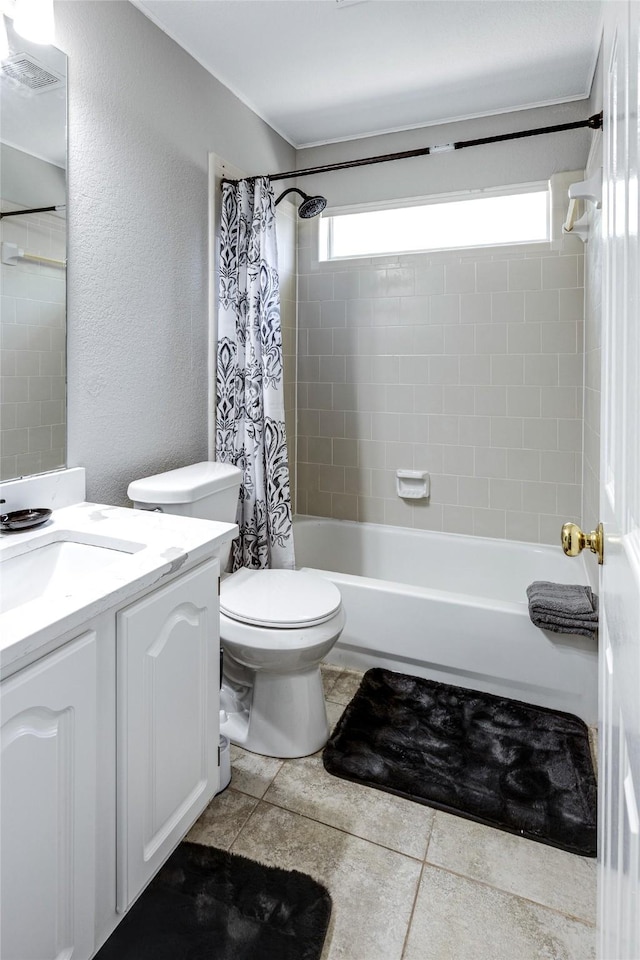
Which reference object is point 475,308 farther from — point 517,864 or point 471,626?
point 517,864

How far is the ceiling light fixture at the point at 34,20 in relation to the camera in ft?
4.54

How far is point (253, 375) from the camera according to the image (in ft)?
7.75

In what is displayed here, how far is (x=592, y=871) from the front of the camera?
4.65 ft

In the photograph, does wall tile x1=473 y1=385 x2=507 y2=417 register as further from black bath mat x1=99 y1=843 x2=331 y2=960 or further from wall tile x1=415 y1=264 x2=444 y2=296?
black bath mat x1=99 y1=843 x2=331 y2=960

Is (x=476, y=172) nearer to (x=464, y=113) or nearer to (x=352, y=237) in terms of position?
(x=464, y=113)

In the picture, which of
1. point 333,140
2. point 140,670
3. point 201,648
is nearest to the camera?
point 140,670

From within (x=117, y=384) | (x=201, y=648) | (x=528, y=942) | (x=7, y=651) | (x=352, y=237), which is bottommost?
(x=528, y=942)

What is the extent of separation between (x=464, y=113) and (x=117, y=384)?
7.07 feet

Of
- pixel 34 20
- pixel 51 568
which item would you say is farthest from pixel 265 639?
pixel 34 20

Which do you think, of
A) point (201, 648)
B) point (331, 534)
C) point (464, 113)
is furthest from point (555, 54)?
point (201, 648)

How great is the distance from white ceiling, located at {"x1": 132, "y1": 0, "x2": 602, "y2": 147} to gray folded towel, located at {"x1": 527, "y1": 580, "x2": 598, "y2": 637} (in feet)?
6.87

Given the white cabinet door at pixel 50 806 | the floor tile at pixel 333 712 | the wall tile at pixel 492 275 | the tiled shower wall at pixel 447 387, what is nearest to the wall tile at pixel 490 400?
the tiled shower wall at pixel 447 387

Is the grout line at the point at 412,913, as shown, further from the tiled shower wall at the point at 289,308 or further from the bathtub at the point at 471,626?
the tiled shower wall at the point at 289,308

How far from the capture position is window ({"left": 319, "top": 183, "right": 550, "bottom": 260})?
2.64 meters
